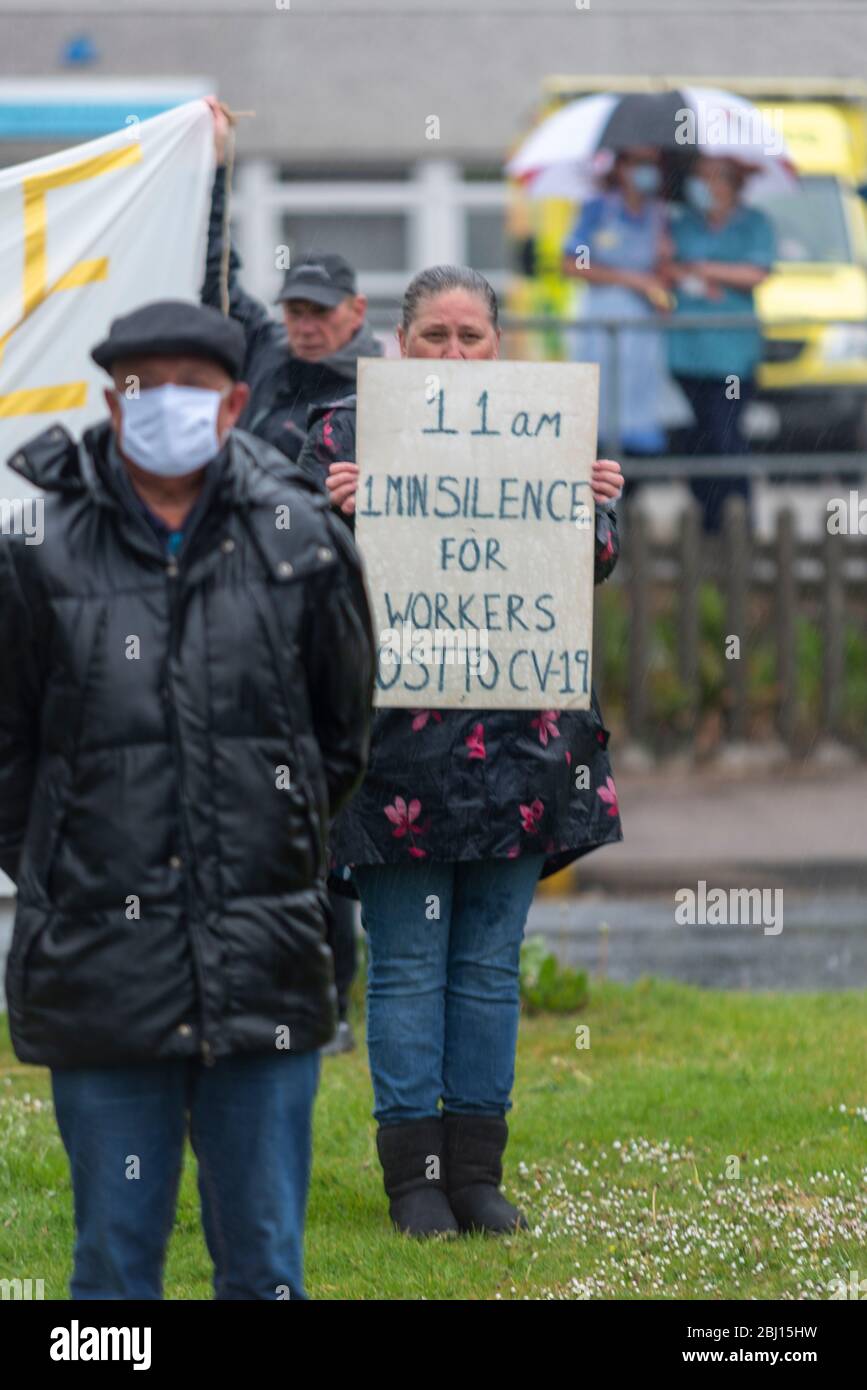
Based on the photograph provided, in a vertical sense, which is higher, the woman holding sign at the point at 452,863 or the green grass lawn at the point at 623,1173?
the woman holding sign at the point at 452,863

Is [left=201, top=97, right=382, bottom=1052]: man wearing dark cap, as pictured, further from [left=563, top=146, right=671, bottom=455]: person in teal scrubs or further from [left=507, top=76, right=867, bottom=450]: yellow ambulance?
[left=507, top=76, right=867, bottom=450]: yellow ambulance

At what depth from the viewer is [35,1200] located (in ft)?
18.5

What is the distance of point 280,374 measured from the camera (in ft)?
23.0

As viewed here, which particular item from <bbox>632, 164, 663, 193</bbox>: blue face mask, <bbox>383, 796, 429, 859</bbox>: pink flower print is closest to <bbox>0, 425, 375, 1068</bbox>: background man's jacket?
<bbox>383, 796, 429, 859</bbox>: pink flower print

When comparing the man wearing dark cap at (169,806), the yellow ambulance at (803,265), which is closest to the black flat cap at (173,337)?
the man wearing dark cap at (169,806)

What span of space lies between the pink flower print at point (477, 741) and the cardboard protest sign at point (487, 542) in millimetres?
71

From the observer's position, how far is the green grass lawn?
5.00 metres

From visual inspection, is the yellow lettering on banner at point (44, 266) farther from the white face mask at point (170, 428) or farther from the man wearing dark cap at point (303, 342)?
the white face mask at point (170, 428)

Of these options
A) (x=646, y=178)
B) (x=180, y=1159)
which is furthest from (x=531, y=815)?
(x=646, y=178)

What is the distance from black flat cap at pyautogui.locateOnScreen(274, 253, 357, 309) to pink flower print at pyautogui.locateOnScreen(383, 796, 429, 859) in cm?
218

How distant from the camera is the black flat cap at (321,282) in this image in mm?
6883

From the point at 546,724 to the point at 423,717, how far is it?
279 millimetres

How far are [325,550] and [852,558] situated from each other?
8.92 meters
